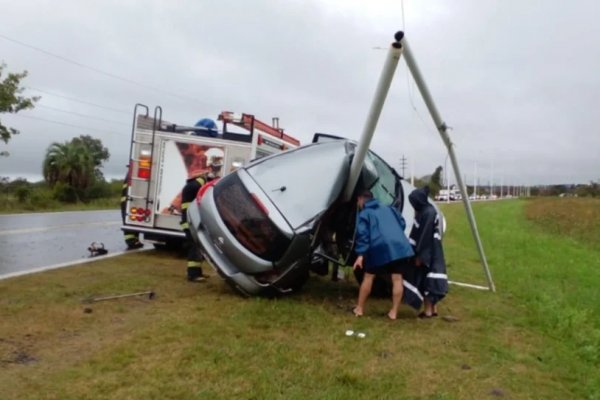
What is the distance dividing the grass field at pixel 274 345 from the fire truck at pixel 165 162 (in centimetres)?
226

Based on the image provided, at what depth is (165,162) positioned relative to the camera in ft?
36.3

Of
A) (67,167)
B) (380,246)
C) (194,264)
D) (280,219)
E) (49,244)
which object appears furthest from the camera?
(67,167)

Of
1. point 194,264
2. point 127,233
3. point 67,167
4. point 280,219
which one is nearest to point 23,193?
point 67,167

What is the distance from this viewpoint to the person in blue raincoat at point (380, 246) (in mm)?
6715

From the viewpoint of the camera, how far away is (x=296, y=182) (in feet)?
24.0

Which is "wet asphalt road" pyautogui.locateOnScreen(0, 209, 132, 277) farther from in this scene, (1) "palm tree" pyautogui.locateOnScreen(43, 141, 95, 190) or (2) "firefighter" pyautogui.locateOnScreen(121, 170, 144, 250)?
(1) "palm tree" pyautogui.locateOnScreen(43, 141, 95, 190)

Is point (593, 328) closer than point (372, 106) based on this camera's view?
No

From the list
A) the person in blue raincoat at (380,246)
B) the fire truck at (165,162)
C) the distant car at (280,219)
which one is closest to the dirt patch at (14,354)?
the distant car at (280,219)

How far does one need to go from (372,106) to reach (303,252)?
5.91ft

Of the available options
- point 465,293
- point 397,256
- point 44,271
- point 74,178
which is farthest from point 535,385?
point 74,178

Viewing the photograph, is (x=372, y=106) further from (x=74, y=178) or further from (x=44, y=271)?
(x=74, y=178)

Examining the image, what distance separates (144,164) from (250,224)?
4936mm

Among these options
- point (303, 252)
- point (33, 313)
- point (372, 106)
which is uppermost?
point (372, 106)

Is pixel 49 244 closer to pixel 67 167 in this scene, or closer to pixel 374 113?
pixel 374 113
